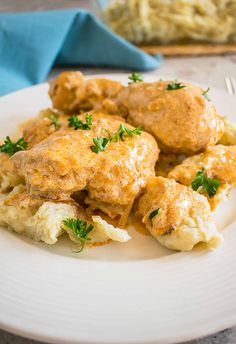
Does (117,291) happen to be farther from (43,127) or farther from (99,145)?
(43,127)

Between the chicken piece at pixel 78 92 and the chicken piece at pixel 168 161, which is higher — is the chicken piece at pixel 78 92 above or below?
above

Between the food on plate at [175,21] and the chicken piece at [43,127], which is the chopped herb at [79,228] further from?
the food on plate at [175,21]

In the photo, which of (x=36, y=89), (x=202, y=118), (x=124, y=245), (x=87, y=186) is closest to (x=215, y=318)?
(x=124, y=245)

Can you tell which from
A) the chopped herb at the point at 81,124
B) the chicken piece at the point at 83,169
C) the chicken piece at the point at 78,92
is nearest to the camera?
the chicken piece at the point at 83,169

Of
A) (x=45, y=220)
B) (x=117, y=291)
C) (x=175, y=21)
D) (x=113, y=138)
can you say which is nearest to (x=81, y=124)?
(x=113, y=138)

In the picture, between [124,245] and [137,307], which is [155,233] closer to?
[124,245]

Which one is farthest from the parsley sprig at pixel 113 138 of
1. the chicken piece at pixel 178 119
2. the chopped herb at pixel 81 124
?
the chicken piece at pixel 178 119
